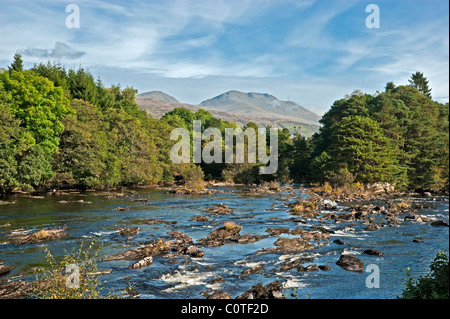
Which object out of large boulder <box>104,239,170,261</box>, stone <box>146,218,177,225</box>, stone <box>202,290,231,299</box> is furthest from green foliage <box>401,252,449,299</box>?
stone <box>146,218,177,225</box>

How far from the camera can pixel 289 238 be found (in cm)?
2503

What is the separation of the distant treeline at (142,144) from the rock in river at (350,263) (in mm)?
34940

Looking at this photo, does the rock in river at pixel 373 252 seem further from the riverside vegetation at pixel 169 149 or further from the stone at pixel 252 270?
the stone at pixel 252 270

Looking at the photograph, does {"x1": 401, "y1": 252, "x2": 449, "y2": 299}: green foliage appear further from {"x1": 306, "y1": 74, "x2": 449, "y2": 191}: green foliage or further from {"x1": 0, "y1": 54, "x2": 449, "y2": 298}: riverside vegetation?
{"x1": 306, "y1": 74, "x2": 449, "y2": 191}: green foliage

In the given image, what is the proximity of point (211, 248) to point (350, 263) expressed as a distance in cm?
819

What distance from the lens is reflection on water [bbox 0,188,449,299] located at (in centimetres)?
1602

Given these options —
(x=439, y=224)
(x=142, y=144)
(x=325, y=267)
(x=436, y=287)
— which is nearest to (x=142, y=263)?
(x=325, y=267)

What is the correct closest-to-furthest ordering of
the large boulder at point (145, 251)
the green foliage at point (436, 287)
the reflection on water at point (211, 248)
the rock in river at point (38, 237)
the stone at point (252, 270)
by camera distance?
the green foliage at point (436, 287) < the reflection on water at point (211, 248) < the stone at point (252, 270) < the large boulder at point (145, 251) < the rock in river at point (38, 237)

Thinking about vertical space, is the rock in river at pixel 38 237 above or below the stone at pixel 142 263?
above

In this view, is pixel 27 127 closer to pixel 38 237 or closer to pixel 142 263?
pixel 38 237

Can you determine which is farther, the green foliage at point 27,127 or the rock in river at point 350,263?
the green foliage at point 27,127

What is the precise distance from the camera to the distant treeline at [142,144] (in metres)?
42.9

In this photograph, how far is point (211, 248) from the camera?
880 inches

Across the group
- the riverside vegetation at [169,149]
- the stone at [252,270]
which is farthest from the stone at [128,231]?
the stone at [252,270]
